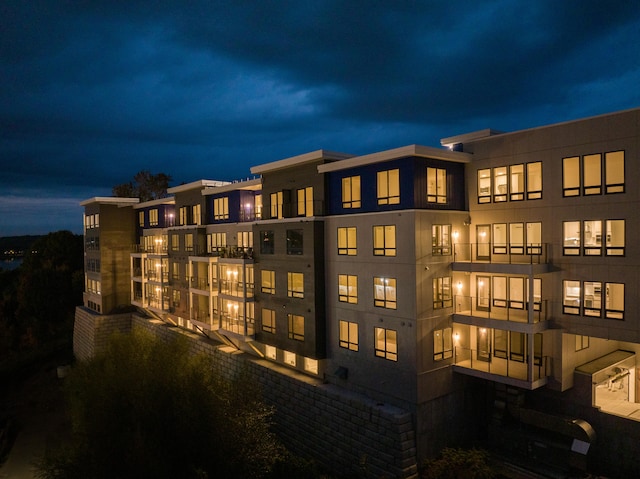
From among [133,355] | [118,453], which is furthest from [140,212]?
[118,453]

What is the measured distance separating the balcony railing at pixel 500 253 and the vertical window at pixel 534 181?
229cm

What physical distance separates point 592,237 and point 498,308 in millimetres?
5280

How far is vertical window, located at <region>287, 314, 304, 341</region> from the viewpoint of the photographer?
26.7m

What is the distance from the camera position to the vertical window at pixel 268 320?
94.5 feet

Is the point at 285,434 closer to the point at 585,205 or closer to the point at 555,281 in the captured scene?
the point at 555,281

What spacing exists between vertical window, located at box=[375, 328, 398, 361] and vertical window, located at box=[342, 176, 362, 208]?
6.75m

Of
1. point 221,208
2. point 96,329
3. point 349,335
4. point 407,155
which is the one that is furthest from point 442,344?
point 96,329

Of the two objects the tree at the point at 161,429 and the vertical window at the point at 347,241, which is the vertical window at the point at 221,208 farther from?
the tree at the point at 161,429

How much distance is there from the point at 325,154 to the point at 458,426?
15951 mm

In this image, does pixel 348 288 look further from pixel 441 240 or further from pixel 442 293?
pixel 441 240

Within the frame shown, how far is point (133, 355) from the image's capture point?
24.6 m

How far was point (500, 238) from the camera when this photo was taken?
886 inches

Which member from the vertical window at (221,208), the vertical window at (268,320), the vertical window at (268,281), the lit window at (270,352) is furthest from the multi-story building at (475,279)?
the vertical window at (221,208)

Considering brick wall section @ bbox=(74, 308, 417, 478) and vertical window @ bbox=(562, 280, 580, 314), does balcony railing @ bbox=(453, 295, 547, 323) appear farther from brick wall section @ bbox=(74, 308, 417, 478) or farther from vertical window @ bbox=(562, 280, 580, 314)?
brick wall section @ bbox=(74, 308, 417, 478)
